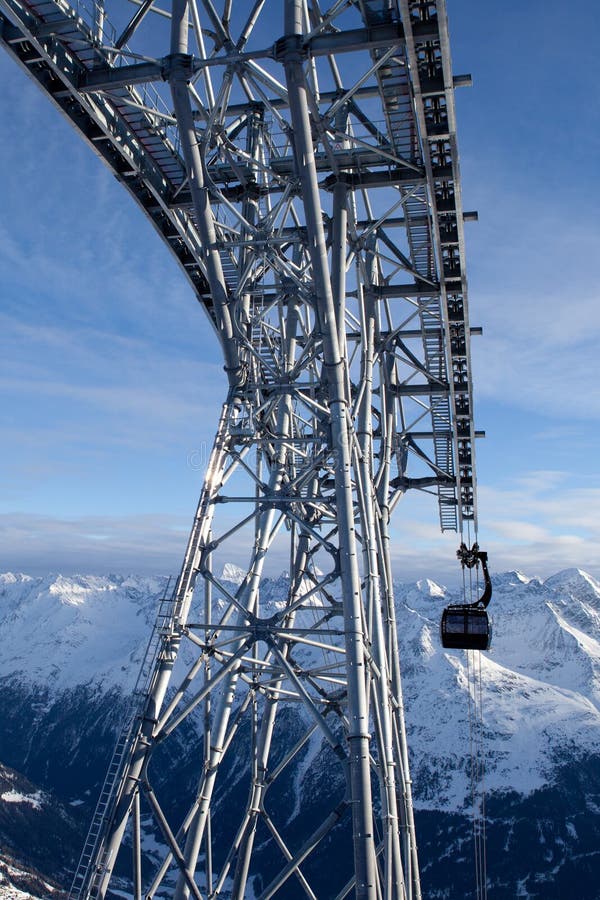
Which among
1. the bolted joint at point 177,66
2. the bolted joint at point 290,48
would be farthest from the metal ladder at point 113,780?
the bolted joint at point 290,48

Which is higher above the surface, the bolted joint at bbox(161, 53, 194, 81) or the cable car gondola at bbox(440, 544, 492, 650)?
the bolted joint at bbox(161, 53, 194, 81)

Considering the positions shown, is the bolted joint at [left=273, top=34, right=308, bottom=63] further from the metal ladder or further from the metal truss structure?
the metal ladder

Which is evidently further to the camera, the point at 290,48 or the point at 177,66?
the point at 177,66

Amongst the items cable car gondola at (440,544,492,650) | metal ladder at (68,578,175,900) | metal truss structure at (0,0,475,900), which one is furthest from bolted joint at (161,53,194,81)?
cable car gondola at (440,544,492,650)

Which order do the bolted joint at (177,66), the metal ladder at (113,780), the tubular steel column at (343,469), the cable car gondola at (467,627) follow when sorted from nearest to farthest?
the tubular steel column at (343,469)
the metal ladder at (113,780)
the bolted joint at (177,66)
the cable car gondola at (467,627)

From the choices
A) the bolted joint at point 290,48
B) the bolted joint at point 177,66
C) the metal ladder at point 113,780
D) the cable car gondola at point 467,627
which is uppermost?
the bolted joint at point 177,66

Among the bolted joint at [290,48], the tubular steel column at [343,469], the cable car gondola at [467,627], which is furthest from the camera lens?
the cable car gondola at [467,627]

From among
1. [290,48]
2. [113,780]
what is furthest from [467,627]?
[290,48]

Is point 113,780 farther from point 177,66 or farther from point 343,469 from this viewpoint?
point 177,66

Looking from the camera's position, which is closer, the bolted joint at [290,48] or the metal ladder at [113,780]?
the metal ladder at [113,780]

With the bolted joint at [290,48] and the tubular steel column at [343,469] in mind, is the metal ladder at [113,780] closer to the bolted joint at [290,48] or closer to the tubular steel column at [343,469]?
the tubular steel column at [343,469]

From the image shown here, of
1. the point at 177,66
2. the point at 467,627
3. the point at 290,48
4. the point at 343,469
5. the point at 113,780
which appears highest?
the point at 177,66

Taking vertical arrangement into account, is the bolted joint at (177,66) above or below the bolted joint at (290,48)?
above
